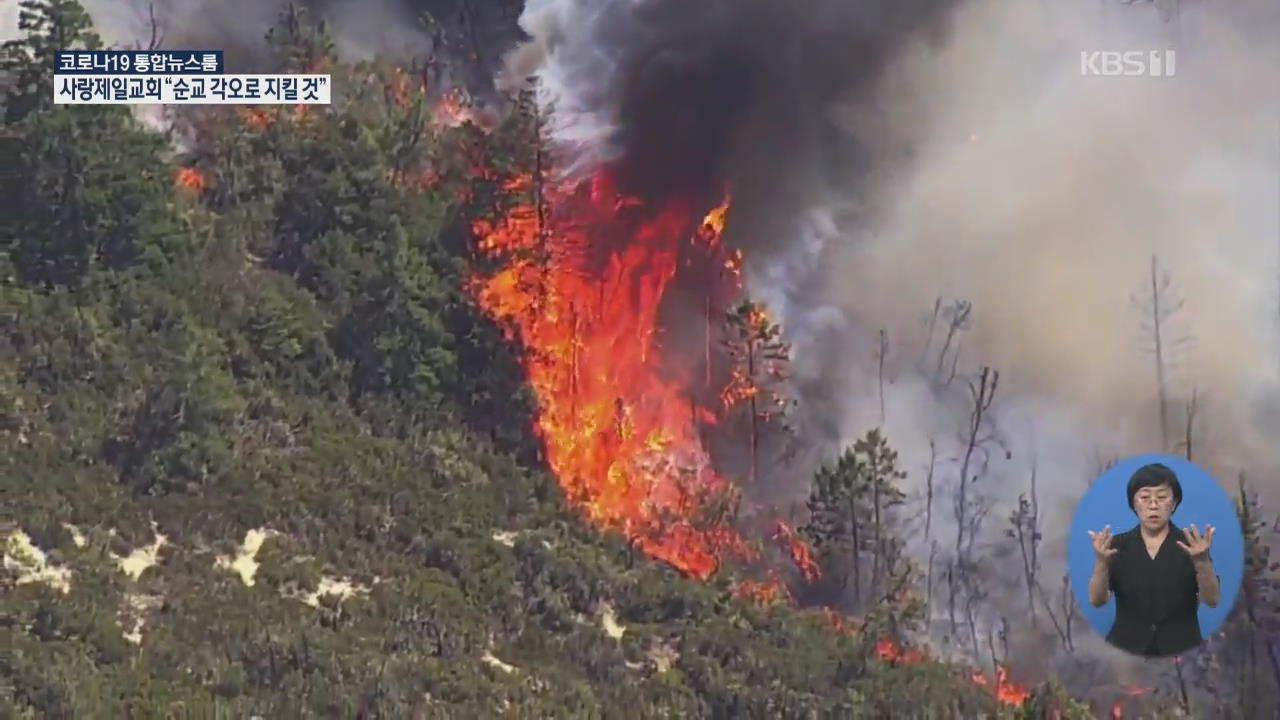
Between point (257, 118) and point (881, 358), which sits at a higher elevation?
point (257, 118)

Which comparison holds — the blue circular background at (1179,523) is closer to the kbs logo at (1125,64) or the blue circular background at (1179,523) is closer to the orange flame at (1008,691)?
the orange flame at (1008,691)

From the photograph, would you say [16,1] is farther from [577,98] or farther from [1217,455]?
[1217,455]

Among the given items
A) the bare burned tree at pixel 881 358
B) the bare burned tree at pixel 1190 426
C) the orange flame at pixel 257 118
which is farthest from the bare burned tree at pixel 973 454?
the orange flame at pixel 257 118

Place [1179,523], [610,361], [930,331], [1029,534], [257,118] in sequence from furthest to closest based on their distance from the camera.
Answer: [257,118]
[610,361]
[930,331]
[1029,534]
[1179,523]

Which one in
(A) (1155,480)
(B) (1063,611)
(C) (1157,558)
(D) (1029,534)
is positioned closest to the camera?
(C) (1157,558)

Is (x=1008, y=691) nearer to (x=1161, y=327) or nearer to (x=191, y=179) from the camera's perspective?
(x=1161, y=327)

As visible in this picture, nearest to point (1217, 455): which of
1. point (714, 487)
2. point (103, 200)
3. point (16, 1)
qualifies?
point (714, 487)

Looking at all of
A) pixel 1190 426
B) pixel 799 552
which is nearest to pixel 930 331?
pixel 799 552
